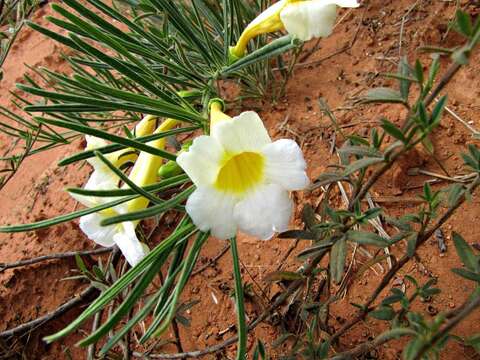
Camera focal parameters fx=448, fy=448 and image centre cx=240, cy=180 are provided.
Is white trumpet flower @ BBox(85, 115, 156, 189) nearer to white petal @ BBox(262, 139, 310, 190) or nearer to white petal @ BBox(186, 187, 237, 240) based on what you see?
white petal @ BBox(186, 187, 237, 240)

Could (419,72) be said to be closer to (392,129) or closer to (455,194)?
(392,129)

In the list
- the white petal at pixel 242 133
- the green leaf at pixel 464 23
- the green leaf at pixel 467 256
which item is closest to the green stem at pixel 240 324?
the white petal at pixel 242 133

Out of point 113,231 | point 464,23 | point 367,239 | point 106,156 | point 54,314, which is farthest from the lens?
point 54,314

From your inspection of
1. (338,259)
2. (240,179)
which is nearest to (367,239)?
(338,259)

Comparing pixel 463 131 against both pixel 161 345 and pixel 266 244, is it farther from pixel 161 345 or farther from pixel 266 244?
pixel 161 345

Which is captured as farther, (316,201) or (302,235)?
(316,201)

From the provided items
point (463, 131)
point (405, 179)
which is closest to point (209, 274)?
point (405, 179)

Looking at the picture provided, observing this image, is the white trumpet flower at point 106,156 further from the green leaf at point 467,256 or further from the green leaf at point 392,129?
the green leaf at point 467,256
